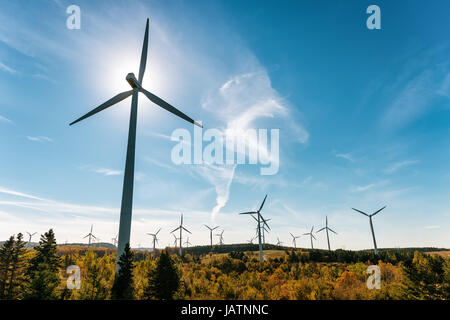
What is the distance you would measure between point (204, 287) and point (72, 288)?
22959mm

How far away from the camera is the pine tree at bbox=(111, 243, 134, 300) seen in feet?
105

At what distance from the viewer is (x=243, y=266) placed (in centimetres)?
8288

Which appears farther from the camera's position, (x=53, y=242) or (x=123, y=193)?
(x=53, y=242)

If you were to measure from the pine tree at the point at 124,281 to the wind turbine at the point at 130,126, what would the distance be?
84cm

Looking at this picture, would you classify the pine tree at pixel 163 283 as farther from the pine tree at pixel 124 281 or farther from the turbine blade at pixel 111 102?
the turbine blade at pixel 111 102

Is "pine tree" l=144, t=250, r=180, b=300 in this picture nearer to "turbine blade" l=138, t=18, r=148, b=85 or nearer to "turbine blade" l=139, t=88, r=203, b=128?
"turbine blade" l=139, t=88, r=203, b=128

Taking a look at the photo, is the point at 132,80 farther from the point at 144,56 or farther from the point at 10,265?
the point at 10,265

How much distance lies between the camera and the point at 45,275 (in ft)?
107

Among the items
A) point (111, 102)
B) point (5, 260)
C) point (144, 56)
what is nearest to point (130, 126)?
point (111, 102)

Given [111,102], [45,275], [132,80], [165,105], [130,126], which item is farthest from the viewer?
[165,105]

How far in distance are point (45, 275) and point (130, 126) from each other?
24546mm

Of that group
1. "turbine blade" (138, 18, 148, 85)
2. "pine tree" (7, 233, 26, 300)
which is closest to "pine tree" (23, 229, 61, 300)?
"pine tree" (7, 233, 26, 300)
